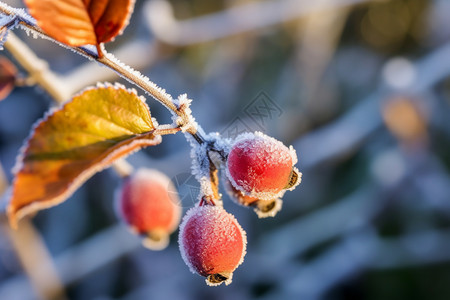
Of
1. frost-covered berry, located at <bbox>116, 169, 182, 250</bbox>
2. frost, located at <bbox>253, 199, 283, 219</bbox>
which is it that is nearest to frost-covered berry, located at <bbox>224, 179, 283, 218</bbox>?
frost, located at <bbox>253, 199, 283, 219</bbox>

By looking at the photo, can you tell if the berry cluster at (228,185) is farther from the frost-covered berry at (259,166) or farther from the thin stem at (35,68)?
the thin stem at (35,68)

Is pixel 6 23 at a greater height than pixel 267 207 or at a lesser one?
greater

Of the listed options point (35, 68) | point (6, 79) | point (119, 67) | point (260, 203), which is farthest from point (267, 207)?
point (6, 79)

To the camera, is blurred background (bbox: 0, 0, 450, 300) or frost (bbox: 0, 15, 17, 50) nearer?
frost (bbox: 0, 15, 17, 50)

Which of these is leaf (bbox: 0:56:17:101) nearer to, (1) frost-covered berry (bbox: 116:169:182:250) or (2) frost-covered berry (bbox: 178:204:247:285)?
(1) frost-covered berry (bbox: 116:169:182:250)

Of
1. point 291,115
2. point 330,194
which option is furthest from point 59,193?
point 330,194

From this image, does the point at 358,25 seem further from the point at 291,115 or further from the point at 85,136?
the point at 85,136

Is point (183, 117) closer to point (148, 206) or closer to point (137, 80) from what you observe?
point (137, 80)
